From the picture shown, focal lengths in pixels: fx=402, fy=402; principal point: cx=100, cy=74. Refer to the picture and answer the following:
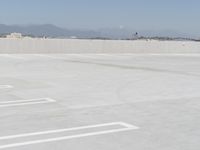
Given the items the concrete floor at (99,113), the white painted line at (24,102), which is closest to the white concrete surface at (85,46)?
the concrete floor at (99,113)

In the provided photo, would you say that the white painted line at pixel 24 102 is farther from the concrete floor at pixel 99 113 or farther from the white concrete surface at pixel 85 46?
the white concrete surface at pixel 85 46

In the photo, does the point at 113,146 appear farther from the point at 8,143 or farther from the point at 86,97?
the point at 86,97

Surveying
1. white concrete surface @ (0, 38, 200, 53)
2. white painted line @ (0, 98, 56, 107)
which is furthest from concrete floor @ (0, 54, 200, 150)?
white concrete surface @ (0, 38, 200, 53)

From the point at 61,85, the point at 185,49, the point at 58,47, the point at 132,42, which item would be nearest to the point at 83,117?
the point at 61,85

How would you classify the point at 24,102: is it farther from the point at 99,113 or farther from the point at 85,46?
the point at 85,46

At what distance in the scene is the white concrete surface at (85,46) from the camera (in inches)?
1313

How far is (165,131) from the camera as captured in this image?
7.02 meters

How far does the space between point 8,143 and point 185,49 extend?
38.8m

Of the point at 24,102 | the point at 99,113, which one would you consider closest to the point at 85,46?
the point at 24,102

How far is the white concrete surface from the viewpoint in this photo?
3334cm

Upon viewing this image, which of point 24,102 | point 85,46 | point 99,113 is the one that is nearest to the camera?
point 99,113

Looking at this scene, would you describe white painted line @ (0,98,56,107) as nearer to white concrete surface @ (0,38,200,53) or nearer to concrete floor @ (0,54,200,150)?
concrete floor @ (0,54,200,150)

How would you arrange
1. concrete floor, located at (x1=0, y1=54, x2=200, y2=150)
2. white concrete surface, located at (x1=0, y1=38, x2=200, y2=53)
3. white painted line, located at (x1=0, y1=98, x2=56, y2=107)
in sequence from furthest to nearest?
white concrete surface, located at (x1=0, y1=38, x2=200, y2=53) → white painted line, located at (x1=0, y1=98, x2=56, y2=107) → concrete floor, located at (x1=0, y1=54, x2=200, y2=150)

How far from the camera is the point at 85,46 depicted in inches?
1428
